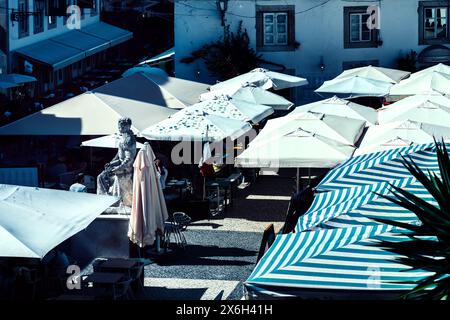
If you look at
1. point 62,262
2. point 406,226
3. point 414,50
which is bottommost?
point 62,262

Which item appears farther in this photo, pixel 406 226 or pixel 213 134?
pixel 213 134

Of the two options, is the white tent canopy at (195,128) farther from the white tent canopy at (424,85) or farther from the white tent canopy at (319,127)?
the white tent canopy at (424,85)

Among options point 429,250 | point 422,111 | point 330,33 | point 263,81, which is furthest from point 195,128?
point 330,33

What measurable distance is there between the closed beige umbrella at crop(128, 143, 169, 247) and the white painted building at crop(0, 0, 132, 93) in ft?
61.6

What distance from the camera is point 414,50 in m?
33.9

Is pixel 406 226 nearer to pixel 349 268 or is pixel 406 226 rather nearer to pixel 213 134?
pixel 349 268

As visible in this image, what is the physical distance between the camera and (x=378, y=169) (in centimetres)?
1484

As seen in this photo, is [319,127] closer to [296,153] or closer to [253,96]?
[296,153]

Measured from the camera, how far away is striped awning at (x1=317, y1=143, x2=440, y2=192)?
1460 cm

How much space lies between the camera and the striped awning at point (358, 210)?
11656mm

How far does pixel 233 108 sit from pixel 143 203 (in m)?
7.65
